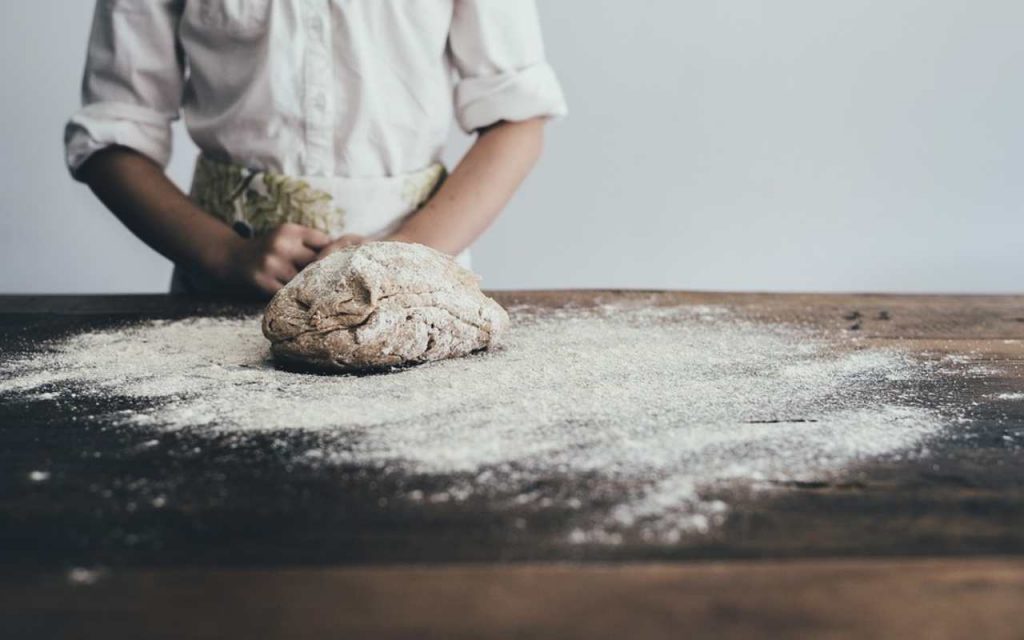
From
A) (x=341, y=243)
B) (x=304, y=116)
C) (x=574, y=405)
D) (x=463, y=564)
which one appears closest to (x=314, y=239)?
(x=341, y=243)

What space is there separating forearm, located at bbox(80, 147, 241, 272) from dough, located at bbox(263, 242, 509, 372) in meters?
0.37

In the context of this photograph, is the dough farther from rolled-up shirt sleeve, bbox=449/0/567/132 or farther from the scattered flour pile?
rolled-up shirt sleeve, bbox=449/0/567/132

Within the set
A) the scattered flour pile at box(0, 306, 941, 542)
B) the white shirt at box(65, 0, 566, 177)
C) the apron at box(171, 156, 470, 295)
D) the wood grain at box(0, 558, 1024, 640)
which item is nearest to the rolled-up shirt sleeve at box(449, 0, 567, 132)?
the white shirt at box(65, 0, 566, 177)

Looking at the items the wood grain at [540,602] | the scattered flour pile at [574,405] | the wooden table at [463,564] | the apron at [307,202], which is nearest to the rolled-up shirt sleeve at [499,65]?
the apron at [307,202]

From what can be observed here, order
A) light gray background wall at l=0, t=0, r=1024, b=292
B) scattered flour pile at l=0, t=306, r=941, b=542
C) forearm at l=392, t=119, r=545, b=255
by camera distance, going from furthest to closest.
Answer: light gray background wall at l=0, t=0, r=1024, b=292
forearm at l=392, t=119, r=545, b=255
scattered flour pile at l=0, t=306, r=941, b=542

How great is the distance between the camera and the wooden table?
1.41 ft

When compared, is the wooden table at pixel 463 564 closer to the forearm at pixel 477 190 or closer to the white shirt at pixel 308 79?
the forearm at pixel 477 190

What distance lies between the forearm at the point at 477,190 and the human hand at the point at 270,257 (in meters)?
0.11

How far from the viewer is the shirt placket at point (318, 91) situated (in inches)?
49.4

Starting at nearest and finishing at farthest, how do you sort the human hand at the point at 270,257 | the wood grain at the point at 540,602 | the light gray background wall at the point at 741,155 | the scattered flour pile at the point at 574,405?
1. the wood grain at the point at 540,602
2. the scattered flour pile at the point at 574,405
3. the human hand at the point at 270,257
4. the light gray background wall at the point at 741,155

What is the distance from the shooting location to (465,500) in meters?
0.53

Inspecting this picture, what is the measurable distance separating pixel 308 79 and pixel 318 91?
19 mm

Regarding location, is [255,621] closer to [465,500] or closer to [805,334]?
[465,500]

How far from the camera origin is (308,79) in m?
1.27
